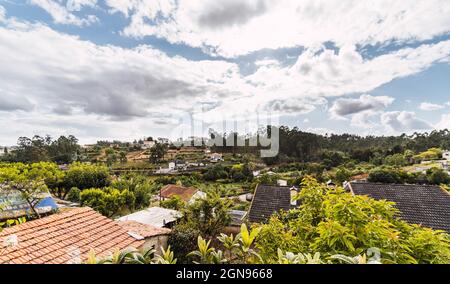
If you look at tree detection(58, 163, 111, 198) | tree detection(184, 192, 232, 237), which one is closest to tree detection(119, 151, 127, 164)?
tree detection(58, 163, 111, 198)

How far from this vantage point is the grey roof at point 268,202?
9.01 m

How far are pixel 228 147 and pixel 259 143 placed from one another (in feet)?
22.2

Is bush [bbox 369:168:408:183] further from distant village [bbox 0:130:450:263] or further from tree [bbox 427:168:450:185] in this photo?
tree [bbox 427:168:450:185]

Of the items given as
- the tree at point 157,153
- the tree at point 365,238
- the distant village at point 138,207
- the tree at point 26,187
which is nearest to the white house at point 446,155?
the distant village at point 138,207

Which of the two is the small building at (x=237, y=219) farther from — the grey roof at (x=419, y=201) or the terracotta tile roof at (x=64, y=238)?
the terracotta tile roof at (x=64, y=238)

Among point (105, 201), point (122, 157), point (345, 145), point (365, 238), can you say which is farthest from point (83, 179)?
point (345, 145)

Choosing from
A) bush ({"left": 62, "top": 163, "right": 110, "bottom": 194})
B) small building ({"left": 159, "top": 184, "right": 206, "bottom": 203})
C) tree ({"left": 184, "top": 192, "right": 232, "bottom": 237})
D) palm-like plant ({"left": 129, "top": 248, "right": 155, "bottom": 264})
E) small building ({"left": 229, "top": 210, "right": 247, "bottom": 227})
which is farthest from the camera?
bush ({"left": 62, "top": 163, "right": 110, "bottom": 194})

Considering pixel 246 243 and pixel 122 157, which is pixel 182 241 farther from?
pixel 122 157

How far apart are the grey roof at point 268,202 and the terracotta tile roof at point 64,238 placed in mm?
5486

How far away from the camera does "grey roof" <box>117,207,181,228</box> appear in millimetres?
9430

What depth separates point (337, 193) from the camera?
225cm

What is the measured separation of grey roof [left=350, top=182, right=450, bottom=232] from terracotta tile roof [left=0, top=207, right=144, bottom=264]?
762 cm
